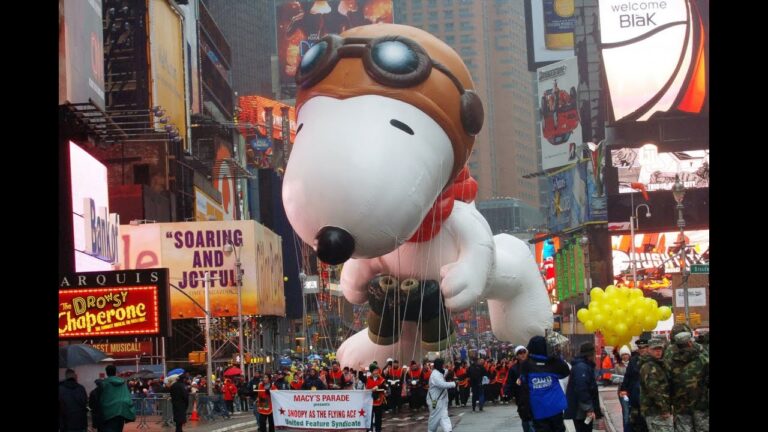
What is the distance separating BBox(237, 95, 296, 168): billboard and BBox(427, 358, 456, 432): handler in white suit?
293ft

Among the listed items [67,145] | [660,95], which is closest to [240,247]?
[67,145]

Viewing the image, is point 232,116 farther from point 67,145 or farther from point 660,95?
point 67,145

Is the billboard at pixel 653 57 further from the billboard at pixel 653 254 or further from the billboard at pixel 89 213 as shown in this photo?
the billboard at pixel 89 213

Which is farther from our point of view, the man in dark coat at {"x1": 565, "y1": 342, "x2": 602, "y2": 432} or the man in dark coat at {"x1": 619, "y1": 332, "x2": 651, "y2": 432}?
the man in dark coat at {"x1": 565, "y1": 342, "x2": 602, "y2": 432}

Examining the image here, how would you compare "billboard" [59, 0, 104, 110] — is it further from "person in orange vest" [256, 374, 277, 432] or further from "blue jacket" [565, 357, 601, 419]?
"blue jacket" [565, 357, 601, 419]

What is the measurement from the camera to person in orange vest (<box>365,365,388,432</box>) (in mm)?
20891

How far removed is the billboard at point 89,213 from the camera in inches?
1570

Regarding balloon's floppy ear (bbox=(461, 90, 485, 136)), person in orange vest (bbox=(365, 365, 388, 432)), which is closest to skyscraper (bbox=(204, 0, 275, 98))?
person in orange vest (bbox=(365, 365, 388, 432))

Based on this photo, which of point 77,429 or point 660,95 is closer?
point 77,429

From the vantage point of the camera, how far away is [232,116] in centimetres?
9944

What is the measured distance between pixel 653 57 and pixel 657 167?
266 inches

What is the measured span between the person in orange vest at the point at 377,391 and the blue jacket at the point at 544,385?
23.3 ft
